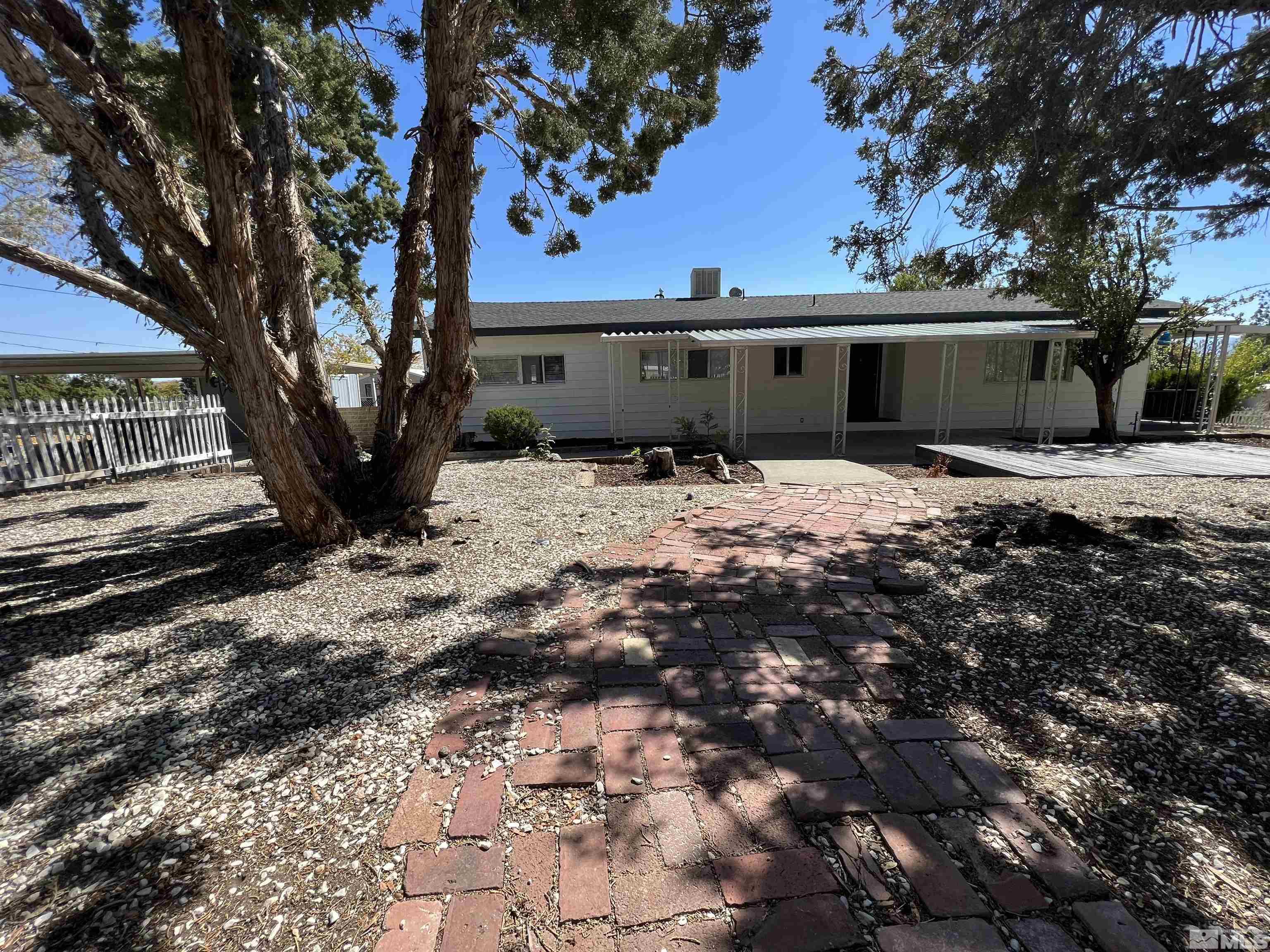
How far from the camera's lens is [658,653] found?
9.80 ft

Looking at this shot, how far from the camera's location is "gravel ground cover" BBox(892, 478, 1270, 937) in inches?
66.7

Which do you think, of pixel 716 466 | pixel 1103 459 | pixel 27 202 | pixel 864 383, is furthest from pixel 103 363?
pixel 1103 459

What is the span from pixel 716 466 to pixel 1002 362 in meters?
9.54

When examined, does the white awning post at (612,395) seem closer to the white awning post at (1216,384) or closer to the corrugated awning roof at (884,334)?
the corrugated awning roof at (884,334)

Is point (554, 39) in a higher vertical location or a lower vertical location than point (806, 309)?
higher

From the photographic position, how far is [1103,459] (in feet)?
28.7

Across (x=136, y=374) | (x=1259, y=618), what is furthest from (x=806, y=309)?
(x=136, y=374)

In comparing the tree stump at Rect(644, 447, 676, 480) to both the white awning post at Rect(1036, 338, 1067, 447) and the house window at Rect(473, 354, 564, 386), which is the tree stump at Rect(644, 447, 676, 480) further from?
the white awning post at Rect(1036, 338, 1067, 447)

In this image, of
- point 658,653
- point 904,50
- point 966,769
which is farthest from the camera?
point 904,50

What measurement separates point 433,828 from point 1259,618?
4.53 metres

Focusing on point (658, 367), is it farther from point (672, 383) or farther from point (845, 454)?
point (845, 454)

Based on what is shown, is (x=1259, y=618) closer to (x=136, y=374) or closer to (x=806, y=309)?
(x=806, y=309)

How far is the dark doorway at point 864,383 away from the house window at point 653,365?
16.6 feet

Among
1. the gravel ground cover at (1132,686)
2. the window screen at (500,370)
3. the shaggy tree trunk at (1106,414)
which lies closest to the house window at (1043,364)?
the shaggy tree trunk at (1106,414)
